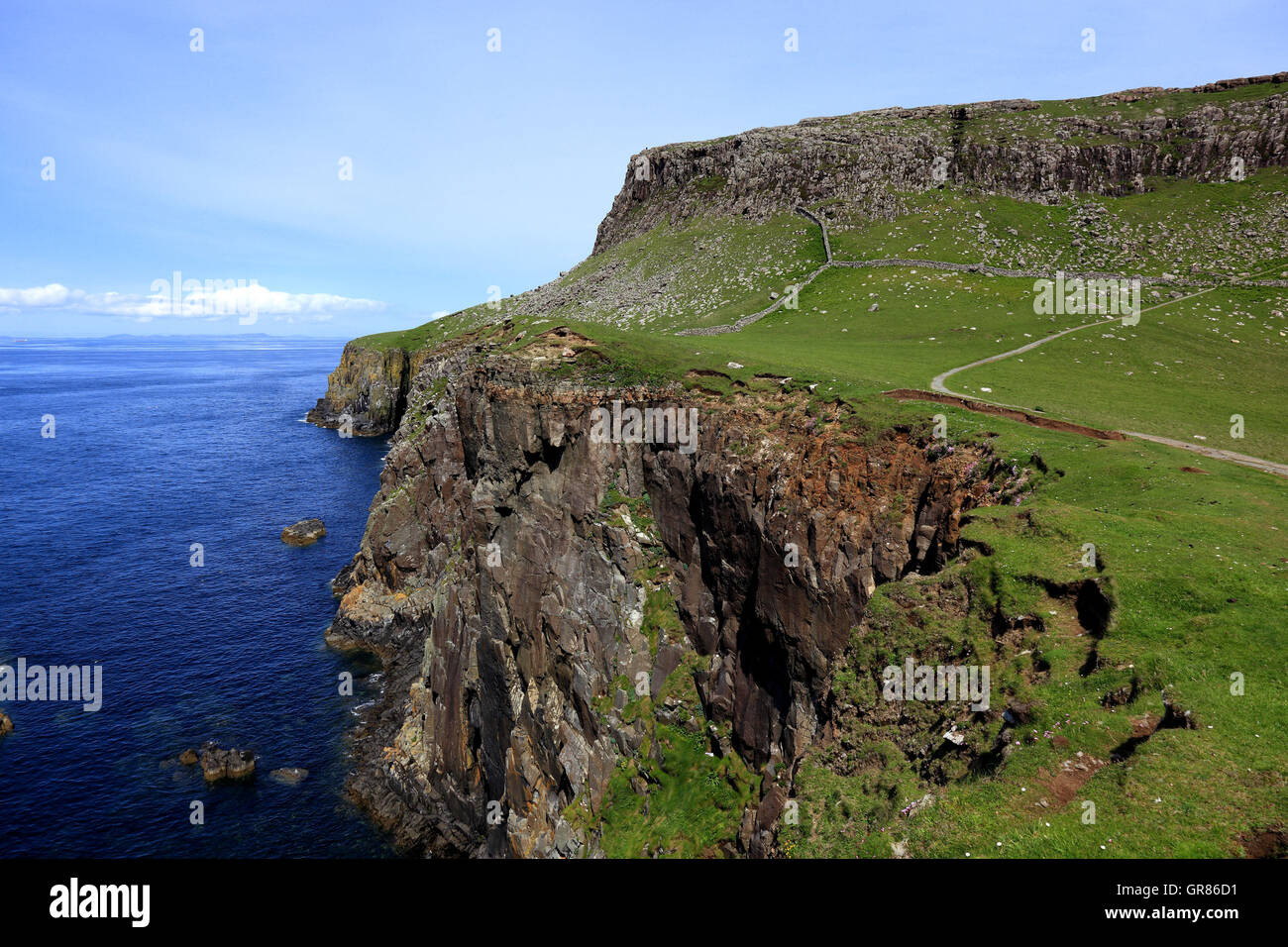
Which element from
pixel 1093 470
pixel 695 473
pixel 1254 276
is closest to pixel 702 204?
pixel 1254 276

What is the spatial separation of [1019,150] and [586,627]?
373ft

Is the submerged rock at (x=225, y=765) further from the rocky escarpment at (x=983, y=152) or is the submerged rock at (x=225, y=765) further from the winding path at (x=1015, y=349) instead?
the rocky escarpment at (x=983, y=152)

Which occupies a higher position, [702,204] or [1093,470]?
[702,204]

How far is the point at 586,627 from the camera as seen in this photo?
4234cm

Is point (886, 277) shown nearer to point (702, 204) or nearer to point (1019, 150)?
point (1019, 150)

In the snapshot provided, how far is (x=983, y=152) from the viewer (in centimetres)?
10800

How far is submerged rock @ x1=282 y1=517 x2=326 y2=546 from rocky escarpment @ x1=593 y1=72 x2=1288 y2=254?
298ft

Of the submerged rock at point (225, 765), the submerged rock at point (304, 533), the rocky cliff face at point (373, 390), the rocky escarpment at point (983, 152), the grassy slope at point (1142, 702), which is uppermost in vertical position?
the rocky escarpment at point (983, 152)

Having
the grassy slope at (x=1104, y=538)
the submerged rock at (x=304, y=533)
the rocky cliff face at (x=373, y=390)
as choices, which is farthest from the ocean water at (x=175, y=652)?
the rocky cliff face at (x=373, y=390)

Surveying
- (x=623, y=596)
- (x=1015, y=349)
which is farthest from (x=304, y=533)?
(x=1015, y=349)

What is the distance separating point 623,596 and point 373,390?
458 ft

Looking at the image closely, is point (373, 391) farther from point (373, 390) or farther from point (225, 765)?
point (225, 765)

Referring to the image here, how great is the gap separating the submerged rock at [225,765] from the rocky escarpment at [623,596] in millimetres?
8550

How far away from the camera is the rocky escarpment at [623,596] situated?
30891 millimetres
